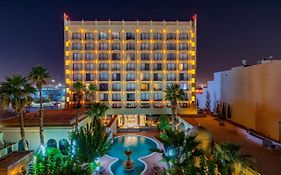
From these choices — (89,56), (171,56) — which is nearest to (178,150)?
(171,56)

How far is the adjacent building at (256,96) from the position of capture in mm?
28625

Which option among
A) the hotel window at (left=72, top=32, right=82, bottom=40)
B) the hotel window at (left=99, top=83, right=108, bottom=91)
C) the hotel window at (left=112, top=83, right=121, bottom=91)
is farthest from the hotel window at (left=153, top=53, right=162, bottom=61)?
the hotel window at (left=72, top=32, right=82, bottom=40)

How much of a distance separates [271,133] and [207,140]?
422 inches

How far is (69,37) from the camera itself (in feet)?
196

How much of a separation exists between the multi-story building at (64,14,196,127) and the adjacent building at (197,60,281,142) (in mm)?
15482

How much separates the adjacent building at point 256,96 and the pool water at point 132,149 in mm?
14973

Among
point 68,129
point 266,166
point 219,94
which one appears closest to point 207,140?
point 266,166

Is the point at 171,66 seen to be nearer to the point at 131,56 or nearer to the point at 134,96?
the point at 131,56

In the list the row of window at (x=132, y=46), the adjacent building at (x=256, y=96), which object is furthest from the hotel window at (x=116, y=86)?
the adjacent building at (x=256, y=96)

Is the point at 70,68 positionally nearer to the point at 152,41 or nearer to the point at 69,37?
the point at 69,37

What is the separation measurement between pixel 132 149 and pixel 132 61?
1120 inches

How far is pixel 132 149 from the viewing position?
37375mm

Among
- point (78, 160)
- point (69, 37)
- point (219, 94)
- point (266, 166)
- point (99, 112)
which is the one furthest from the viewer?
point (69, 37)

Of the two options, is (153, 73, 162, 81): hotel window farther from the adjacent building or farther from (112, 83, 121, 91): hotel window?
the adjacent building
